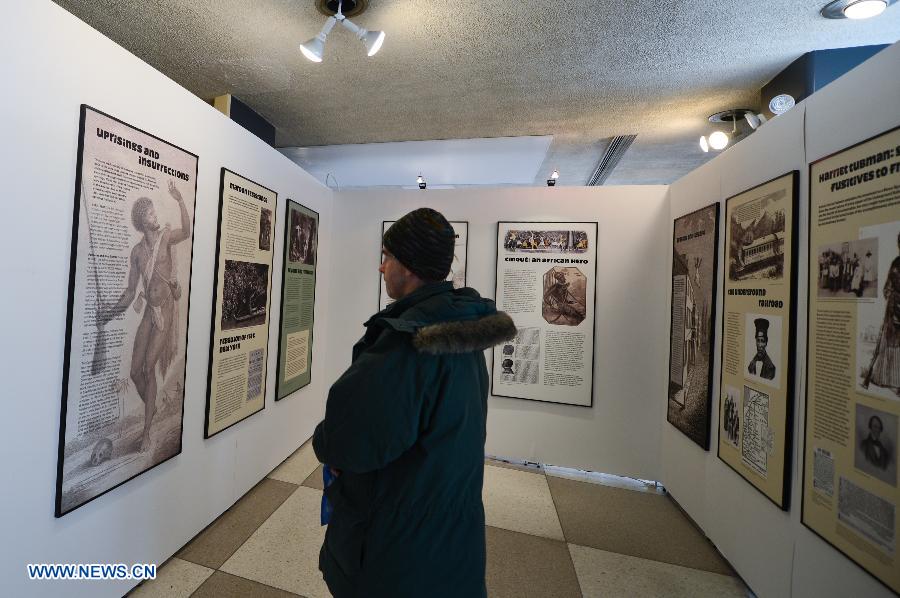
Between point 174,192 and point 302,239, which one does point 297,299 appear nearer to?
point 302,239

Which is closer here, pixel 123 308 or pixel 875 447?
pixel 875 447

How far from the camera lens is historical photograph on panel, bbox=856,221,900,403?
1.26 m

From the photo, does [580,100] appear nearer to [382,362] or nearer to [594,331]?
[594,331]

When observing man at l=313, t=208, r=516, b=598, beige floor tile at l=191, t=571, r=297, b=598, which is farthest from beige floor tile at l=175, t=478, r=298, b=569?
man at l=313, t=208, r=516, b=598

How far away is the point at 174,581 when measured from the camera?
6.10 ft

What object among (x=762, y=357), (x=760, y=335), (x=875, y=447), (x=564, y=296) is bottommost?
(x=875, y=447)

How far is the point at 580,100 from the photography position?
308 cm

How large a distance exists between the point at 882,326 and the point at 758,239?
0.78m

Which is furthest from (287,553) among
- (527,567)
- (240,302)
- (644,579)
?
(644,579)

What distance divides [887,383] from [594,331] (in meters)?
2.05

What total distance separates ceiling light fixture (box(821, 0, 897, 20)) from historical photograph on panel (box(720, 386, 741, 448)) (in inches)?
84.9

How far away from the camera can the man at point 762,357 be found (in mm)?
1837

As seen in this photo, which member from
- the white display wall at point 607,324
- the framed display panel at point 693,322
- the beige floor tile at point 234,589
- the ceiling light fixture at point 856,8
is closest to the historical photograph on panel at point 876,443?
the framed display panel at point 693,322

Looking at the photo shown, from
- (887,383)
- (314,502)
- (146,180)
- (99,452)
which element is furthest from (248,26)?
(887,383)
